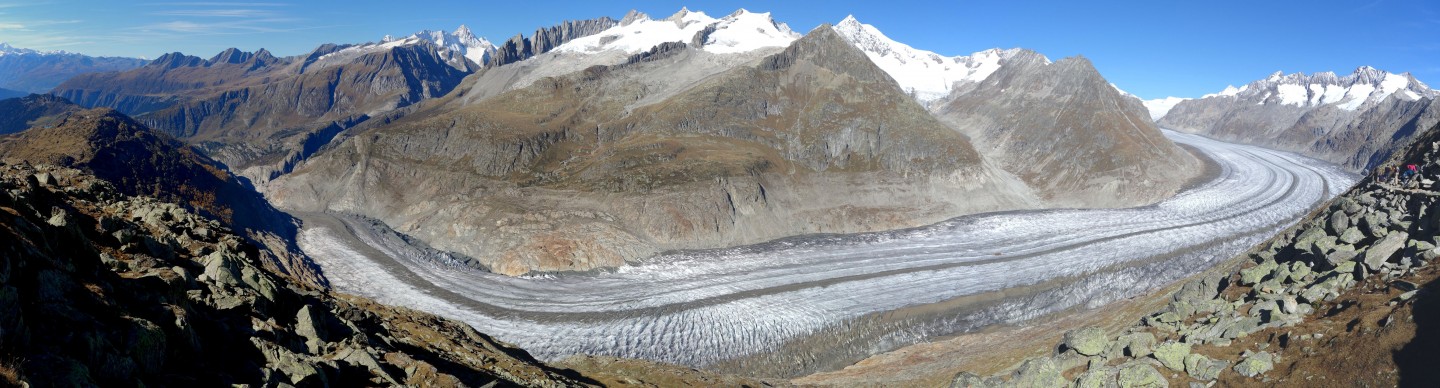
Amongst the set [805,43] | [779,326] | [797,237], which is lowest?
[779,326]

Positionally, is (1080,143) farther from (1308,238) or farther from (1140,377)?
(1140,377)

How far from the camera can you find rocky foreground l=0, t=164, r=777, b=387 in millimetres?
14156

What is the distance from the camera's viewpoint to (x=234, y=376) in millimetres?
18188

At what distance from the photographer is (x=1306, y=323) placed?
1185 inches

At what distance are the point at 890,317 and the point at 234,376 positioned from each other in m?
64.4

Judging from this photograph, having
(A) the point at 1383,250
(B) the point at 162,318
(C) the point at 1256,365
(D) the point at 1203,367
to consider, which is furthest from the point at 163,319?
(A) the point at 1383,250

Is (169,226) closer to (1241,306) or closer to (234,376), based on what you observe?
(234,376)

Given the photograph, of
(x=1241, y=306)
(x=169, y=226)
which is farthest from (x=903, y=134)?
(x=169, y=226)

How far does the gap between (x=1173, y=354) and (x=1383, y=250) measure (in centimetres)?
1353

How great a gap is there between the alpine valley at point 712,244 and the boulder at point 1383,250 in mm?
112

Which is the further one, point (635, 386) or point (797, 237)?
point (797, 237)

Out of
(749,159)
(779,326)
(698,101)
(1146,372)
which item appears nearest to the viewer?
(1146,372)

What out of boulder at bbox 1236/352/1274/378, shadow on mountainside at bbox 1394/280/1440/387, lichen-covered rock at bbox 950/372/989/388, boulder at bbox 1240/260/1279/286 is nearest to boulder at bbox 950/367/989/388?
lichen-covered rock at bbox 950/372/989/388

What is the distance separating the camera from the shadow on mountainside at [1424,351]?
2336 cm
